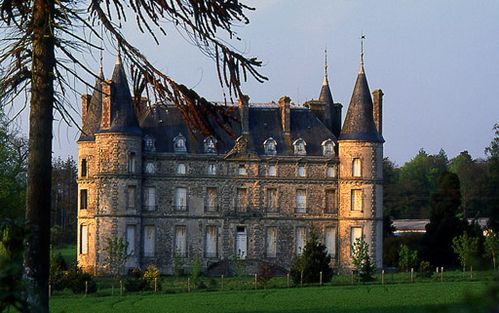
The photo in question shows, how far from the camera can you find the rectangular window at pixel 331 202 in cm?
5547

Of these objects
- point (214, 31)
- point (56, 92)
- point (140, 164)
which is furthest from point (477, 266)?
point (140, 164)

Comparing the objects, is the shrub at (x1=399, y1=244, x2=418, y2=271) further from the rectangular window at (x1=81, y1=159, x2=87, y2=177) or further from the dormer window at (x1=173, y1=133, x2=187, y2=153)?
the rectangular window at (x1=81, y1=159, x2=87, y2=177)

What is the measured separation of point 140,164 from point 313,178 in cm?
958

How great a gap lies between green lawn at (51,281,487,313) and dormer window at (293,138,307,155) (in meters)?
15.6

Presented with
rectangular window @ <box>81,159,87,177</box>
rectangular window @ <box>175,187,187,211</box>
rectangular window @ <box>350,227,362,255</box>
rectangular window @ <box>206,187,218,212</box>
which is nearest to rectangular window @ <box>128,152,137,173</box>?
rectangular window @ <box>175,187,187,211</box>

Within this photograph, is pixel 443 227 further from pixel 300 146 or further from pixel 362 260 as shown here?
pixel 300 146

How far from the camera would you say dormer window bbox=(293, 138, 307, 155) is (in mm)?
55188

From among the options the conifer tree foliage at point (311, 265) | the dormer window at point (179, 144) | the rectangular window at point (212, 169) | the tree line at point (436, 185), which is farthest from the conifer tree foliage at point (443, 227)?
the dormer window at point (179, 144)

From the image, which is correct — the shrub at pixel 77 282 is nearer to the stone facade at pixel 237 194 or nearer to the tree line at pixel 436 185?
the stone facade at pixel 237 194

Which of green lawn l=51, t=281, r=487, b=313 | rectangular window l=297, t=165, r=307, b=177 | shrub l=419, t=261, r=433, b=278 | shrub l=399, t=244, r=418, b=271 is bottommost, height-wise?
green lawn l=51, t=281, r=487, b=313

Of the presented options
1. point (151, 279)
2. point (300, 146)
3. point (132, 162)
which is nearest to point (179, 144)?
point (132, 162)

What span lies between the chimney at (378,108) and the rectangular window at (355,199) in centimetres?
402

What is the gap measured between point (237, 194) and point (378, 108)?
9.54 meters

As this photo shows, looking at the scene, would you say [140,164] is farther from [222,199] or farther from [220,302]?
[220,302]
